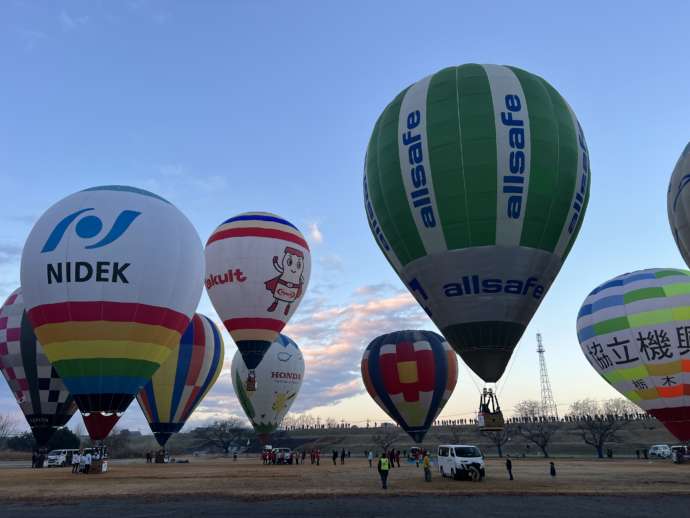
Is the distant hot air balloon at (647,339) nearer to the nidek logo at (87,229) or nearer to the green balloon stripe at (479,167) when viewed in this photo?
the green balloon stripe at (479,167)

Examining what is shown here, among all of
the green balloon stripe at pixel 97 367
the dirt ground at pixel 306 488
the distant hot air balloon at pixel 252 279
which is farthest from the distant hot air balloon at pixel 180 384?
the green balloon stripe at pixel 97 367

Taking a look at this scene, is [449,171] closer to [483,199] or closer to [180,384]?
[483,199]

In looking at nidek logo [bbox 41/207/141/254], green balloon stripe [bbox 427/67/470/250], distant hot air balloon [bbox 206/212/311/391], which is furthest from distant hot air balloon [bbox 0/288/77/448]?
green balloon stripe [bbox 427/67/470/250]

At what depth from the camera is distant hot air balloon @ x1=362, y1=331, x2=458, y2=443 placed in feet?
128

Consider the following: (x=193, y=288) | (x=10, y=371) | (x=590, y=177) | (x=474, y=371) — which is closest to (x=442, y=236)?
(x=474, y=371)

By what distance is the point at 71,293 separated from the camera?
944 inches

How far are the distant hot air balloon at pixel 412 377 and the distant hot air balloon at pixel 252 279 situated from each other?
8.13 m

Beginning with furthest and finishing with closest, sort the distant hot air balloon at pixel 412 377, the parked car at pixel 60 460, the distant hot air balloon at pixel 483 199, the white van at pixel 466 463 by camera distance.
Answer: the parked car at pixel 60 460 < the distant hot air balloon at pixel 412 377 < the white van at pixel 466 463 < the distant hot air balloon at pixel 483 199

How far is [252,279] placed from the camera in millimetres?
38656

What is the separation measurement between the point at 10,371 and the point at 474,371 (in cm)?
3334

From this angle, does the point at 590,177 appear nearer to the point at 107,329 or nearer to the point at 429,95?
the point at 429,95

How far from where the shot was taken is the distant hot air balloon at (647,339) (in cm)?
3161

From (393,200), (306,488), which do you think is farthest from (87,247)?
(306,488)

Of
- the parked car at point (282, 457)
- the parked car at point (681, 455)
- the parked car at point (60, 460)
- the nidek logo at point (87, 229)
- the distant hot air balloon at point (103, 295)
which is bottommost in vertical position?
the parked car at point (681, 455)
